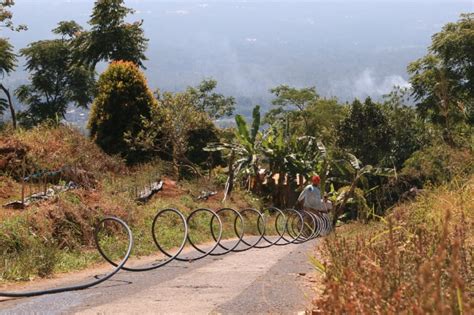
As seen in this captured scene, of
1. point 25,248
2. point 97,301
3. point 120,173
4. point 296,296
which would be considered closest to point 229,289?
point 296,296

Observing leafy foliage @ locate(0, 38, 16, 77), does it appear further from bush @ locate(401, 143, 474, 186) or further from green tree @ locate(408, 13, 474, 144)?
bush @ locate(401, 143, 474, 186)

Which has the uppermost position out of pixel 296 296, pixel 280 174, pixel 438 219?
pixel 280 174

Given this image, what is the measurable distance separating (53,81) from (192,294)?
4360 cm

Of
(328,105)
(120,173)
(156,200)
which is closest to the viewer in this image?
(156,200)

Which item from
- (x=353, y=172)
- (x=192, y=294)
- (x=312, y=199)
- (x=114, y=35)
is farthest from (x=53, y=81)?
(x=192, y=294)

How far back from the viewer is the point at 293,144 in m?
24.4

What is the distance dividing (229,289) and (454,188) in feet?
17.4

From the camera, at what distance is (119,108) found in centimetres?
2266

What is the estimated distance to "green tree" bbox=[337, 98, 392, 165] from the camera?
30906 millimetres

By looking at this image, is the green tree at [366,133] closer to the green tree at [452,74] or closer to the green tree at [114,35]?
the green tree at [452,74]

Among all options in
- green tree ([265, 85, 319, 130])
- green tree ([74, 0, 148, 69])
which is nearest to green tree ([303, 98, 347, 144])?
green tree ([265, 85, 319, 130])

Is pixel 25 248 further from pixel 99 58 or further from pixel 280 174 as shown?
pixel 99 58

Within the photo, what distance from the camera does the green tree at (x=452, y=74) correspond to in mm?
30609

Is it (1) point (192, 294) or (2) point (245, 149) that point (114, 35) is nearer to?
(2) point (245, 149)
